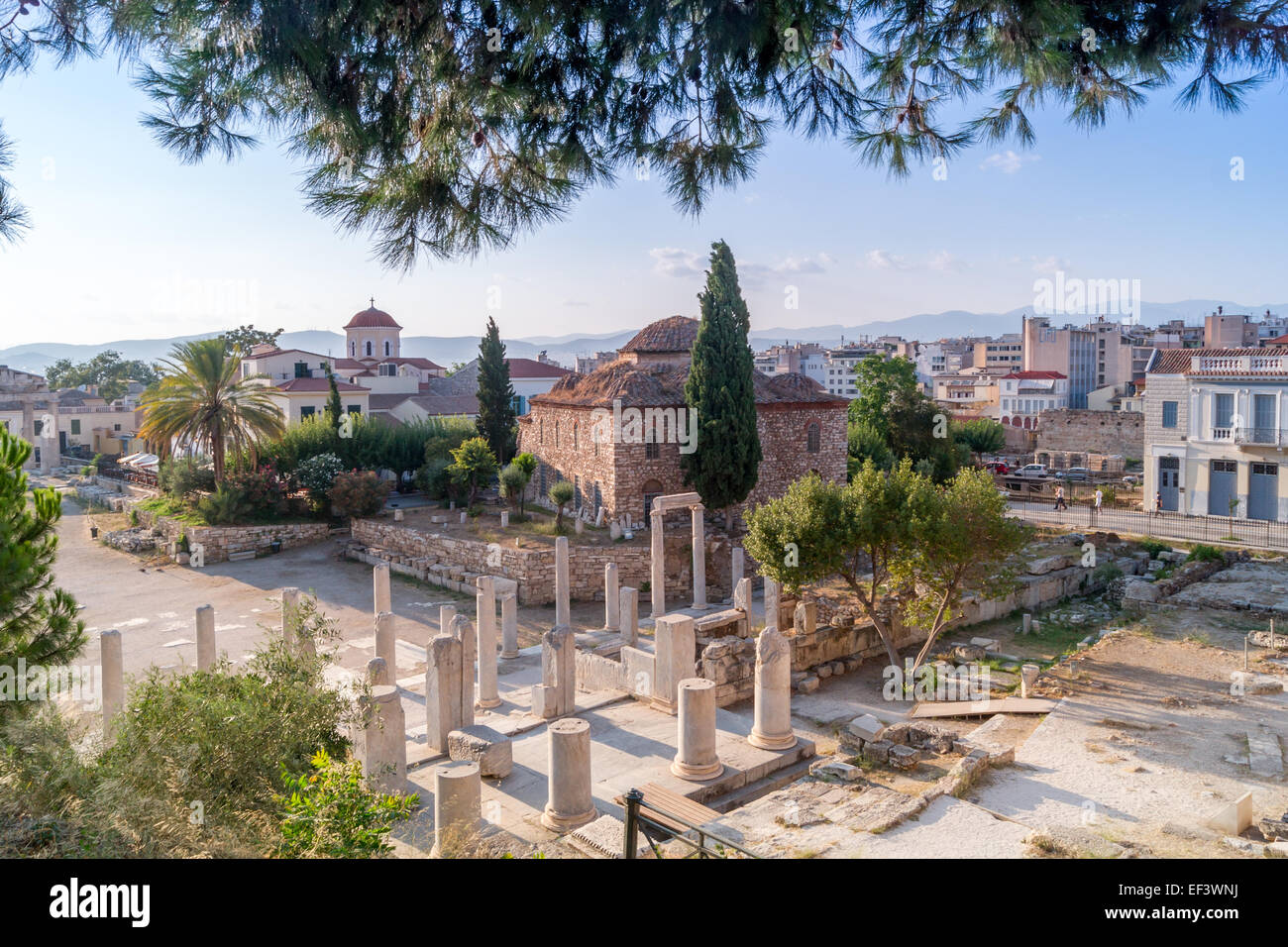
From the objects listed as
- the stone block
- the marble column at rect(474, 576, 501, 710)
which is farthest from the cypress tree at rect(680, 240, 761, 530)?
the stone block

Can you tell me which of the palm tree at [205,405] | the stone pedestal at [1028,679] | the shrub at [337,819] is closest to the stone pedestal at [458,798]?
the shrub at [337,819]

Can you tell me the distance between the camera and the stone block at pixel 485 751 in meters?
10.5

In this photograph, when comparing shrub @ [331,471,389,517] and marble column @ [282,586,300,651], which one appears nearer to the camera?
marble column @ [282,586,300,651]

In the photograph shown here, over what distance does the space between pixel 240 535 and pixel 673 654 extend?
19978 millimetres

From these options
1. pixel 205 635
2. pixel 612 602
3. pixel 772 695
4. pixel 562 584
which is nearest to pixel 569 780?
pixel 772 695

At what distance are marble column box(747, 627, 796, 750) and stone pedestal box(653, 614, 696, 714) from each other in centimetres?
182

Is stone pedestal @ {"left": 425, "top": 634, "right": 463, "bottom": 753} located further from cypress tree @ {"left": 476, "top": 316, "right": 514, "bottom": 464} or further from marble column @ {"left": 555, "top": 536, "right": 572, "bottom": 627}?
cypress tree @ {"left": 476, "top": 316, "right": 514, "bottom": 464}

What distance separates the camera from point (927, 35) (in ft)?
19.3

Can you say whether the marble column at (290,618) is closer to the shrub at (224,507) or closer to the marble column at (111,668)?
the marble column at (111,668)

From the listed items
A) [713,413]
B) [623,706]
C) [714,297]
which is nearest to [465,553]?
[713,413]

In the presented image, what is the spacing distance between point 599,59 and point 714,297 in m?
20.5

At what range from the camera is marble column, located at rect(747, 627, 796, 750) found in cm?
1146

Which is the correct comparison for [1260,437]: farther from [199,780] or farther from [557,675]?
[199,780]
